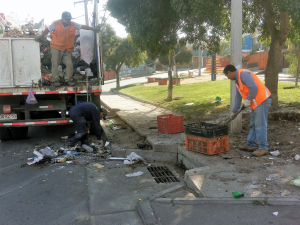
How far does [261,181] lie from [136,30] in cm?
726

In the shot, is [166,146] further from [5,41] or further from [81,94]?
[5,41]

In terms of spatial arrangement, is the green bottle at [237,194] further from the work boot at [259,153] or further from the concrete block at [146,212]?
the work boot at [259,153]

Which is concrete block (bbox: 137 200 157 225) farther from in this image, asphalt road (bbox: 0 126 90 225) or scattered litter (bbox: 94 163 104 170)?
scattered litter (bbox: 94 163 104 170)

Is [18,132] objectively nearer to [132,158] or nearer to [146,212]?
[132,158]

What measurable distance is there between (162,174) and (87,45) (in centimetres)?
454

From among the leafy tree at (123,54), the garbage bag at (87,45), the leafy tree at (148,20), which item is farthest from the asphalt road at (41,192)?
the leafy tree at (123,54)

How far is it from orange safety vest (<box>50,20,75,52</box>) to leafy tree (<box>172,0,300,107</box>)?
111 inches

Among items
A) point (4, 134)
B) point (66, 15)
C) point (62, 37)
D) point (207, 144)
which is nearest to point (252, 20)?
point (66, 15)

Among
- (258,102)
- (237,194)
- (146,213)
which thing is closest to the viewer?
(146,213)

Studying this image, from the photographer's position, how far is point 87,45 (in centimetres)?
860

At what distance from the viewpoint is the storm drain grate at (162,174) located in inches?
209

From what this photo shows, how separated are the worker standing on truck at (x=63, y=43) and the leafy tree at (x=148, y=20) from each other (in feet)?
7.10

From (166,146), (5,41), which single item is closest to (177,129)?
(166,146)

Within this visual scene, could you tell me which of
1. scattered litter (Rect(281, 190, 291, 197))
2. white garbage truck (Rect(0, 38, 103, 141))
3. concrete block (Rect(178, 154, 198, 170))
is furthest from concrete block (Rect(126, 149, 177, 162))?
scattered litter (Rect(281, 190, 291, 197))
